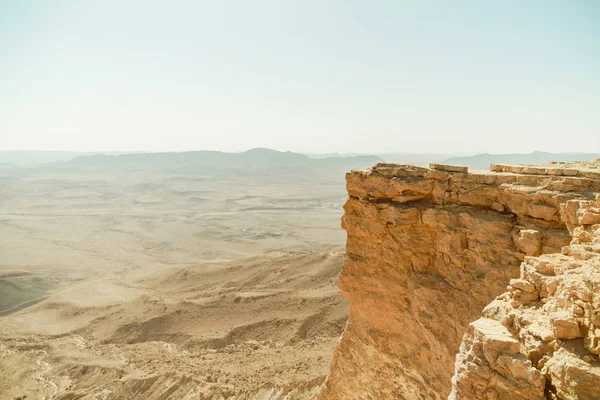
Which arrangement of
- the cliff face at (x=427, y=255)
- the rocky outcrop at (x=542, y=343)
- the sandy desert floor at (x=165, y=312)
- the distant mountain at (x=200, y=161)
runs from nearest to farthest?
the rocky outcrop at (x=542, y=343)
the cliff face at (x=427, y=255)
the sandy desert floor at (x=165, y=312)
the distant mountain at (x=200, y=161)

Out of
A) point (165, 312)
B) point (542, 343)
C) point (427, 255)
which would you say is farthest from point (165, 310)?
point (542, 343)

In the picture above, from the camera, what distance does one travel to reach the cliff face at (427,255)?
6.48 meters

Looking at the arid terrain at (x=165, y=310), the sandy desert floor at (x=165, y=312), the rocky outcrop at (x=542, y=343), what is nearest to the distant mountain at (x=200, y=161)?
the arid terrain at (x=165, y=310)

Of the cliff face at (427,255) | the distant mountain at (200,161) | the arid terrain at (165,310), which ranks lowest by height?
the arid terrain at (165,310)

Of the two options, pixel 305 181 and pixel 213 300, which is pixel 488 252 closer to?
pixel 213 300

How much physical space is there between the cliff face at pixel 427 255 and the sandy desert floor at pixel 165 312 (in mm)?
5813

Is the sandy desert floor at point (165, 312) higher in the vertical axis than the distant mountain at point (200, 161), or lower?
lower

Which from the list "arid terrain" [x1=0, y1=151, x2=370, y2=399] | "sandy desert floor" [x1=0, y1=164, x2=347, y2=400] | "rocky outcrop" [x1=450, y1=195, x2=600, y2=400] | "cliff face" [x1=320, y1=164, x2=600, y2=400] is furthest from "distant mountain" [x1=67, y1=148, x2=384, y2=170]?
"rocky outcrop" [x1=450, y1=195, x2=600, y2=400]

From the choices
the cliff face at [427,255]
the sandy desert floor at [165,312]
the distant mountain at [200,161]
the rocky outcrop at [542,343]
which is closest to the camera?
the rocky outcrop at [542,343]

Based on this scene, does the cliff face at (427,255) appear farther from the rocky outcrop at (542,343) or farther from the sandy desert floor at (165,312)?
the sandy desert floor at (165,312)

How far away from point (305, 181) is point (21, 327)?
110 m

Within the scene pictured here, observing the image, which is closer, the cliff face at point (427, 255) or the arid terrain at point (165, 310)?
the cliff face at point (427, 255)

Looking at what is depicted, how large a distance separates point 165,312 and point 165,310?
0.89 ft

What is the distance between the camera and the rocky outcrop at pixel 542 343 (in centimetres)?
309
